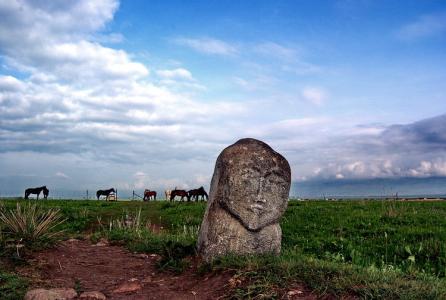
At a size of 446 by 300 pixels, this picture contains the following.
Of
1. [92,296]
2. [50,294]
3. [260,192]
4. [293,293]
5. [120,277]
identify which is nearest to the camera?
[293,293]

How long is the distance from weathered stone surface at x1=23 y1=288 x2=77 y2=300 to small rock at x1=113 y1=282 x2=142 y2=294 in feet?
2.78

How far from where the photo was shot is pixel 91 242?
14.1 metres

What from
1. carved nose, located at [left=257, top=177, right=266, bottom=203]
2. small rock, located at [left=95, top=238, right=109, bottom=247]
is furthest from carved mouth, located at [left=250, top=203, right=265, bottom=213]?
small rock, located at [left=95, top=238, right=109, bottom=247]

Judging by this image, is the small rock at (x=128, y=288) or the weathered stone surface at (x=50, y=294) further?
the small rock at (x=128, y=288)

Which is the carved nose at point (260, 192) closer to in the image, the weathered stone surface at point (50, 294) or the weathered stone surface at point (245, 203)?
the weathered stone surface at point (245, 203)

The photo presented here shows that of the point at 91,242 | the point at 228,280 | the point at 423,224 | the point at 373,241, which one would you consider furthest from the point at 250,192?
the point at 423,224

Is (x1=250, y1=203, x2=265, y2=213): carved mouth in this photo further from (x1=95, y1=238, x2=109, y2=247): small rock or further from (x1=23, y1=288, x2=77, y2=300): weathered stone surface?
(x1=95, y1=238, x2=109, y2=247): small rock

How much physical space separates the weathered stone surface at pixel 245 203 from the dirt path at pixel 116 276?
974 mm

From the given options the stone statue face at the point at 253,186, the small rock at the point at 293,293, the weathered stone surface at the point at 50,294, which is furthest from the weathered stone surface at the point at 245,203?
the weathered stone surface at the point at 50,294

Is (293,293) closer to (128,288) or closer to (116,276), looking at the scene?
(128,288)

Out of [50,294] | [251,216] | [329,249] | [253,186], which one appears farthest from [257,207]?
[329,249]

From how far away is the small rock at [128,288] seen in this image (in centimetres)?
903

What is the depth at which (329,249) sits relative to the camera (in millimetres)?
15055

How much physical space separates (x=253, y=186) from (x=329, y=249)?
6.30 metres
